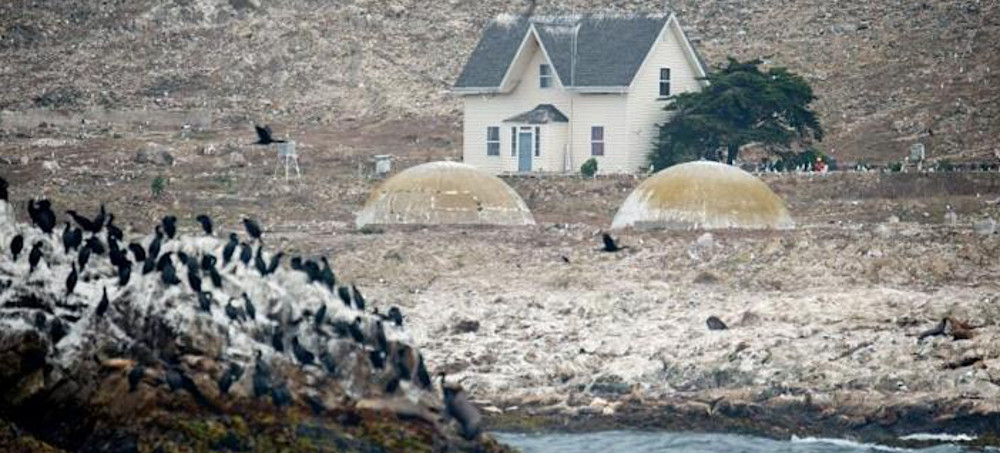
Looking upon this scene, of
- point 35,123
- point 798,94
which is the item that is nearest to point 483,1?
point 35,123

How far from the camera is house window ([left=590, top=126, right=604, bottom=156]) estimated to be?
62625 mm

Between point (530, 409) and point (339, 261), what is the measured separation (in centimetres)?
1106

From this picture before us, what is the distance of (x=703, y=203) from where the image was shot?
4950 centimetres

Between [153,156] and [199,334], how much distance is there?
110 feet

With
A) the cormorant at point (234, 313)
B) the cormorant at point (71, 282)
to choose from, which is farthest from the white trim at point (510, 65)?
the cormorant at point (234, 313)

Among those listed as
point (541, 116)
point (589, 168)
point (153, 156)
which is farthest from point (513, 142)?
point (153, 156)

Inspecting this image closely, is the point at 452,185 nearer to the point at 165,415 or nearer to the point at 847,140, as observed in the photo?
the point at 847,140

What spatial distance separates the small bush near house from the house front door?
2179 millimetres

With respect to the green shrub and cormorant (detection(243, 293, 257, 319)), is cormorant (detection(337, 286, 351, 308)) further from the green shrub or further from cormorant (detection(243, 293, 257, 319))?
the green shrub

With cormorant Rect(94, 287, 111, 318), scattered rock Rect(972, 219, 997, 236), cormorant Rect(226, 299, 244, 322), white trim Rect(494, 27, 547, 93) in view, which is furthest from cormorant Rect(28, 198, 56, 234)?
white trim Rect(494, 27, 547, 93)

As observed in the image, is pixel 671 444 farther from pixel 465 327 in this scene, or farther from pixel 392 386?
pixel 465 327

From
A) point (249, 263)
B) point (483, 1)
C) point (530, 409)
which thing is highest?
point (483, 1)

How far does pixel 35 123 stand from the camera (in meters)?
72.2

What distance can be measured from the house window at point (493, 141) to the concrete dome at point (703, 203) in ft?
43.1
